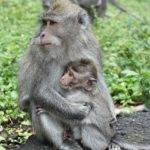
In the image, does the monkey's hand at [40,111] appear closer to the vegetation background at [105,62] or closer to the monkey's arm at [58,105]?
the monkey's arm at [58,105]

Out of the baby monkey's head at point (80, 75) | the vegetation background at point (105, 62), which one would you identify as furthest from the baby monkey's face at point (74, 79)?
the vegetation background at point (105, 62)

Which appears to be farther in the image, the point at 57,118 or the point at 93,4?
the point at 93,4

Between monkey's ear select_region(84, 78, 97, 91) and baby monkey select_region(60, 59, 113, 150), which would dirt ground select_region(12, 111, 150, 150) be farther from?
monkey's ear select_region(84, 78, 97, 91)

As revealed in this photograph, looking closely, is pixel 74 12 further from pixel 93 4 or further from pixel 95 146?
pixel 93 4

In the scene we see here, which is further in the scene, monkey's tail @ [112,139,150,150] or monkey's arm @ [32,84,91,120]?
monkey's tail @ [112,139,150,150]

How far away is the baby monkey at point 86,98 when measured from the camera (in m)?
6.16

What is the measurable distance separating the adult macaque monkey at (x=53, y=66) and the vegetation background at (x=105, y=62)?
596 millimetres

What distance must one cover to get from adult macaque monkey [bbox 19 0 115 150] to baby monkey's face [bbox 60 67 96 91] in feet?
0.21

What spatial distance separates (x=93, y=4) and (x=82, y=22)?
6729 mm

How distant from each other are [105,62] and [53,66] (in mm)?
3374

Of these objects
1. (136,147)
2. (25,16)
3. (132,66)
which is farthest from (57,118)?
(25,16)

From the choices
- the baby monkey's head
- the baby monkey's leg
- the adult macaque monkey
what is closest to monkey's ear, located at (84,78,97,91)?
the baby monkey's head

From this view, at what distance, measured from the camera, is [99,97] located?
639cm

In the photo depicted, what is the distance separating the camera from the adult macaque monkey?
610 cm
